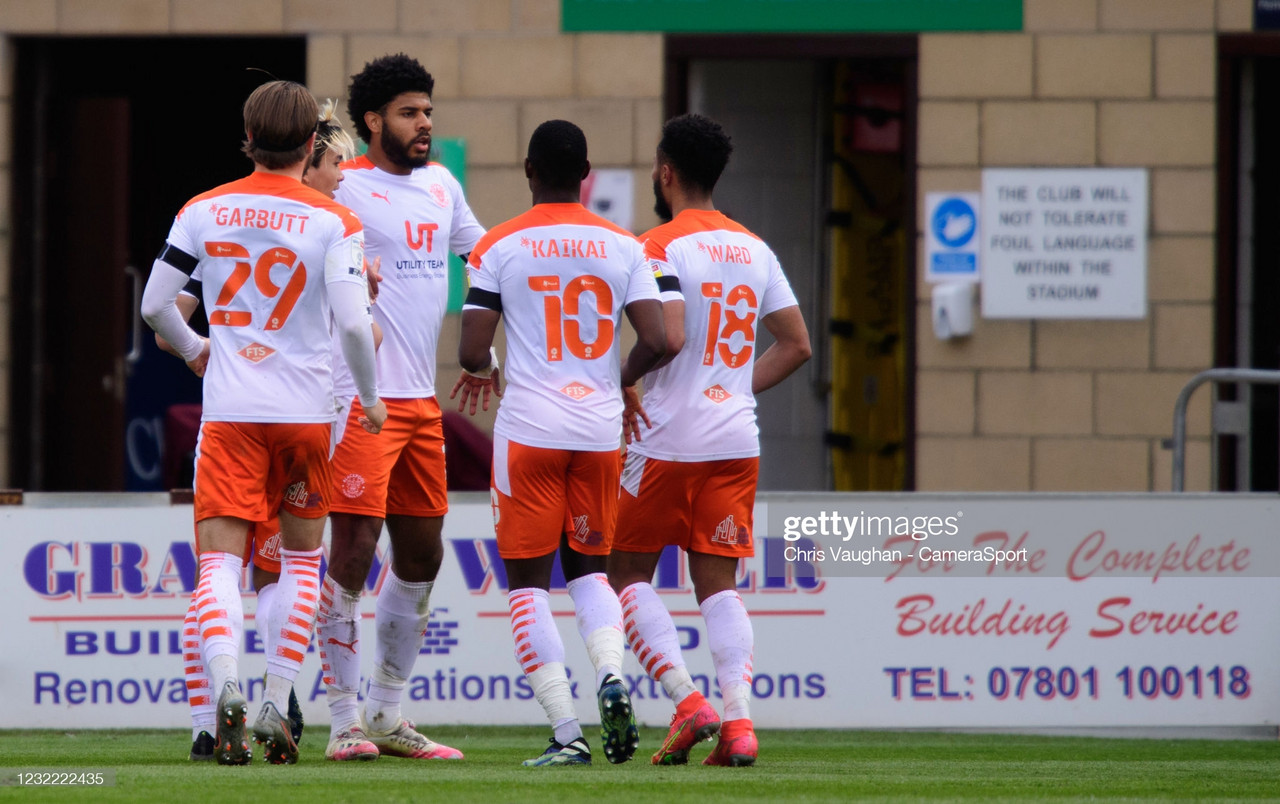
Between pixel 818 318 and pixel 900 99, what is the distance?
5.29 feet

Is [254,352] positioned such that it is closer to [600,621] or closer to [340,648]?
[340,648]

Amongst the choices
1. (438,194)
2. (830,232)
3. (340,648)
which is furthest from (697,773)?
(830,232)

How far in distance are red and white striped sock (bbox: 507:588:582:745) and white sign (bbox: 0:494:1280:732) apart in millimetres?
2108

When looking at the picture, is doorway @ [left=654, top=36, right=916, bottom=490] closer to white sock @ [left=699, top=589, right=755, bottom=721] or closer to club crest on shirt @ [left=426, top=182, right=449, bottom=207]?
club crest on shirt @ [left=426, top=182, right=449, bottom=207]

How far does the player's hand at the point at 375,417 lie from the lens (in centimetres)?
490

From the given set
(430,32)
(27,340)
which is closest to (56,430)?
(27,340)

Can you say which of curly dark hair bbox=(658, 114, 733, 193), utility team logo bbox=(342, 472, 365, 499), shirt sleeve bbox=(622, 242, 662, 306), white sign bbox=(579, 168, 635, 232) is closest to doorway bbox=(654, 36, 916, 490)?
white sign bbox=(579, 168, 635, 232)

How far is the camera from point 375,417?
490 centimetres

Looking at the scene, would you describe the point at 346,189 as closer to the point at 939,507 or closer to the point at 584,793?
the point at 584,793

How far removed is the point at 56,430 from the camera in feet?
35.6

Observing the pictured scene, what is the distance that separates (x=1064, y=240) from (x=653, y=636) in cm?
578

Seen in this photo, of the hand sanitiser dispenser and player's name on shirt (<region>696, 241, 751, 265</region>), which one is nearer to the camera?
player's name on shirt (<region>696, 241, 751, 265</region>)

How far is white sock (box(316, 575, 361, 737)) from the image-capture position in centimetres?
538

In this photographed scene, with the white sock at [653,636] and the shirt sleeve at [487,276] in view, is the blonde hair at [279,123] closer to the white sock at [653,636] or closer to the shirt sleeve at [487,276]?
the shirt sleeve at [487,276]
